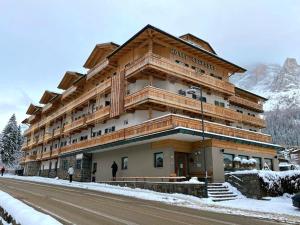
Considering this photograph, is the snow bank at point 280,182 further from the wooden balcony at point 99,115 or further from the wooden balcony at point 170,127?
the wooden balcony at point 99,115

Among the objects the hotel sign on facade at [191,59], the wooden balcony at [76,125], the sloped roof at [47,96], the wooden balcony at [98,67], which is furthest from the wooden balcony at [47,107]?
the hotel sign on facade at [191,59]

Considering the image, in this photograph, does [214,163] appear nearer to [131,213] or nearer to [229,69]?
[131,213]

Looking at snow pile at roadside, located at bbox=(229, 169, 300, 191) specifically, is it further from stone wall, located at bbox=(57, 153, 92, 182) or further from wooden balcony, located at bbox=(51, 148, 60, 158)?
wooden balcony, located at bbox=(51, 148, 60, 158)

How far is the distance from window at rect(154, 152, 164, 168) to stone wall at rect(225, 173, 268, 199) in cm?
619

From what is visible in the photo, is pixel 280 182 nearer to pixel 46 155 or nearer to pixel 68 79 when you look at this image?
pixel 68 79

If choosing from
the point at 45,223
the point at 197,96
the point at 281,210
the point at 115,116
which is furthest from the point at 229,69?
the point at 45,223

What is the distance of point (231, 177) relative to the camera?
2439 centimetres

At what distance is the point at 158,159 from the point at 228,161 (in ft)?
21.8

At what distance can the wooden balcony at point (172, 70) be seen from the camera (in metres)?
29.2

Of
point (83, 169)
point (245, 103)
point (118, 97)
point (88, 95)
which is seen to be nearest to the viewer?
point (118, 97)

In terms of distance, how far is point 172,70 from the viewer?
3080cm

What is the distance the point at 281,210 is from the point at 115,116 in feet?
67.8

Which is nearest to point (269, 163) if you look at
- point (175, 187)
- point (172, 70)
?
point (172, 70)

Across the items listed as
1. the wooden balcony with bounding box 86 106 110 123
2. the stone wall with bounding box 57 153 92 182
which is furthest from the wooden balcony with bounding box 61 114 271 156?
the stone wall with bounding box 57 153 92 182
